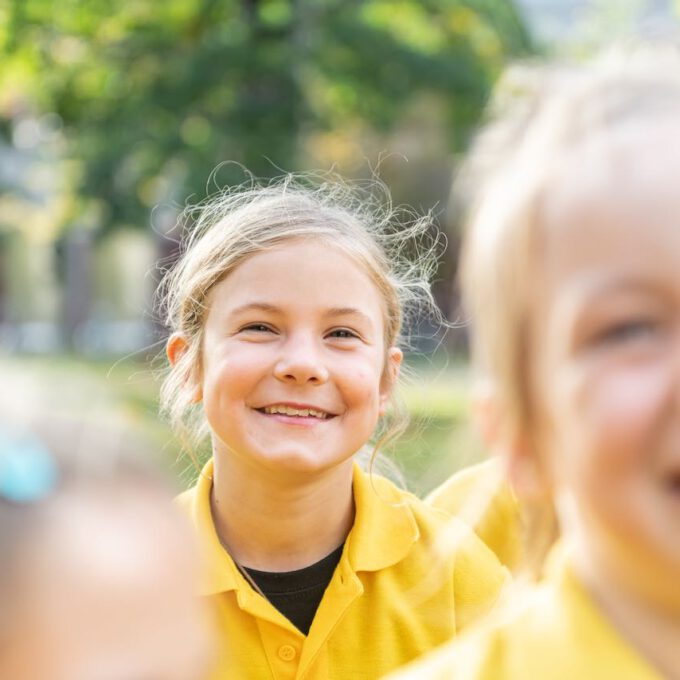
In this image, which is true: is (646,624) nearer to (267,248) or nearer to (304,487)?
(304,487)

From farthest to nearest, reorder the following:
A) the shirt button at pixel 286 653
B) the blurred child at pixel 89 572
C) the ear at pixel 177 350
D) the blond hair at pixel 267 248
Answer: the ear at pixel 177 350, the blond hair at pixel 267 248, the shirt button at pixel 286 653, the blurred child at pixel 89 572

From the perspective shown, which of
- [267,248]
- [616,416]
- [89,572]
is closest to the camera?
[89,572]

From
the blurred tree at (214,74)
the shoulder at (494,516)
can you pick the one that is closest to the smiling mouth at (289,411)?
the shoulder at (494,516)

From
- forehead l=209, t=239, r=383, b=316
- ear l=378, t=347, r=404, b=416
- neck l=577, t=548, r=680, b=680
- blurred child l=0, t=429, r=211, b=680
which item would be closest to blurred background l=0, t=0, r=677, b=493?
ear l=378, t=347, r=404, b=416

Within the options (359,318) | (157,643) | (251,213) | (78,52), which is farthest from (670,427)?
(78,52)

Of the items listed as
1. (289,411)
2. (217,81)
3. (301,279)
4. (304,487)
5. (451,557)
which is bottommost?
(451,557)

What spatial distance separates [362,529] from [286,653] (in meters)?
0.31

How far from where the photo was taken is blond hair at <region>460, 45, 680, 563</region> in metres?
1.18

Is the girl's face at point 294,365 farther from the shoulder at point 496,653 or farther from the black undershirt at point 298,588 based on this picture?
the shoulder at point 496,653

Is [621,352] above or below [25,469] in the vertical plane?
above

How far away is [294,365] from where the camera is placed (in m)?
2.27

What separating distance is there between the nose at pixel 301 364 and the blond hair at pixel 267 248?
0.73ft

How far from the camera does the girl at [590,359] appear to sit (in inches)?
42.3

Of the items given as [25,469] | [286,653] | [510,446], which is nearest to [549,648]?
[510,446]
